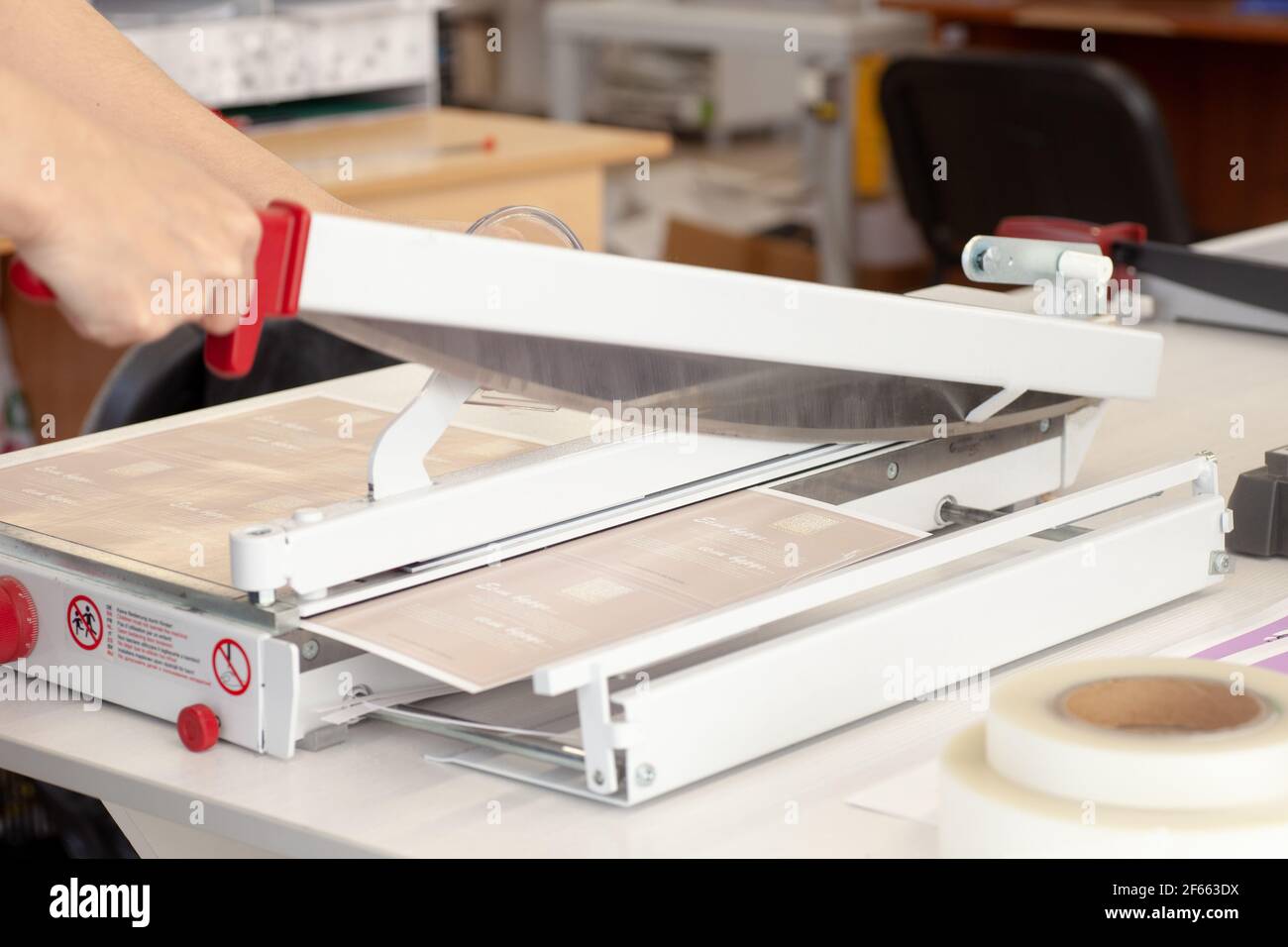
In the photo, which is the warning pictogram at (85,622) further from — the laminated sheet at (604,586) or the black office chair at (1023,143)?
the black office chair at (1023,143)

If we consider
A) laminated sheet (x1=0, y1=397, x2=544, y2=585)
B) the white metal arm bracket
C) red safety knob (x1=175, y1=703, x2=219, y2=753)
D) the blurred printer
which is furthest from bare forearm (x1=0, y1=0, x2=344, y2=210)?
the blurred printer

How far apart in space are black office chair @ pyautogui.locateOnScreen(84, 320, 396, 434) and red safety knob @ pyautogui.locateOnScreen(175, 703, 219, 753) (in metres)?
0.66

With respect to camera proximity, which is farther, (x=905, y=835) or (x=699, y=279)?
(x=699, y=279)

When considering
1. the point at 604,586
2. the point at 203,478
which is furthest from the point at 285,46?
the point at 604,586

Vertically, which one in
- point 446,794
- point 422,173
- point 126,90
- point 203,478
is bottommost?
point 446,794

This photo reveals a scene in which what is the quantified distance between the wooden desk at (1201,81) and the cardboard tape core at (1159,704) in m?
3.06

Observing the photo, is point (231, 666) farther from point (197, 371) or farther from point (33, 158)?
point (197, 371)

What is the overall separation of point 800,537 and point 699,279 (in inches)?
6.6

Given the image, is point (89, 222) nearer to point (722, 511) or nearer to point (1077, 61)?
point (722, 511)

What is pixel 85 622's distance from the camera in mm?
956

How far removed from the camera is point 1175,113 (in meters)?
4.04

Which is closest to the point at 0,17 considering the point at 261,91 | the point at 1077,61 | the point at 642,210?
the point at 261,91

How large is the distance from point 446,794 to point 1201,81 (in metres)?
3.55

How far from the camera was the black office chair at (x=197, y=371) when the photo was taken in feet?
4.96
